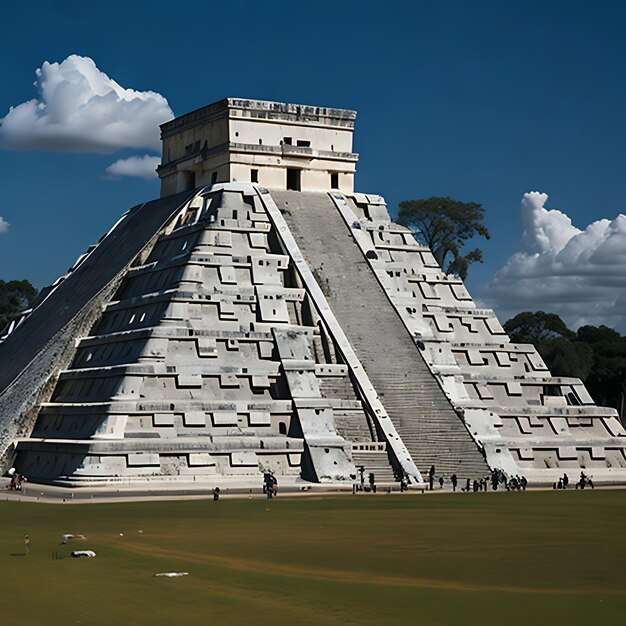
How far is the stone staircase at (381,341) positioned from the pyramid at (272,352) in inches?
2.8

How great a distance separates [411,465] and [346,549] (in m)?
17.4

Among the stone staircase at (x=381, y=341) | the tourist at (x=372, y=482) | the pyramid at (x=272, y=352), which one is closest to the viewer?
the tourist at (x=372, y=482)

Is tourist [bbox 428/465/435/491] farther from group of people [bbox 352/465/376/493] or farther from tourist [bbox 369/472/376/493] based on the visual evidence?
tourist [bbox 369/472/376/493]

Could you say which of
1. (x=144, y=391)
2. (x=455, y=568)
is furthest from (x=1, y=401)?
(x=455, y=568)

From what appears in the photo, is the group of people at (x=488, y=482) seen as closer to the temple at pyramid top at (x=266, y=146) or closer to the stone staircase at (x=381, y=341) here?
the stone staircase at (x=381, y=341)

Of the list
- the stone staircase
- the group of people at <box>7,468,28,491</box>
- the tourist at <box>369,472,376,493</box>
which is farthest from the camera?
the stone staircase

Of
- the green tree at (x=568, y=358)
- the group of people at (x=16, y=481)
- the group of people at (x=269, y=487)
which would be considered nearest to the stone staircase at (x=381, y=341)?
the group of people at (x=269, y=487)

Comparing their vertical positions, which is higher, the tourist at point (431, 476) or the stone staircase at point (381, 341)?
the stone staircase at point (381, 341)

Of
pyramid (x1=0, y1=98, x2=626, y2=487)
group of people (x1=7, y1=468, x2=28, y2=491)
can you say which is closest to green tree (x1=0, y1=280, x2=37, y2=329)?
pyramid (x1=0, y1=98, x2=626, y2=487)

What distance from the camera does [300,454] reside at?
39.6 m

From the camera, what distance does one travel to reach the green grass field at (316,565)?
15984 mm

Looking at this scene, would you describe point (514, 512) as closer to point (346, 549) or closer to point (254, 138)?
point (346, 549)

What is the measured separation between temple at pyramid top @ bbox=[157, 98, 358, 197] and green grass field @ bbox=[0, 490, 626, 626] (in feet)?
72.3

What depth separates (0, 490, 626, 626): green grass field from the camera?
52.4ft
